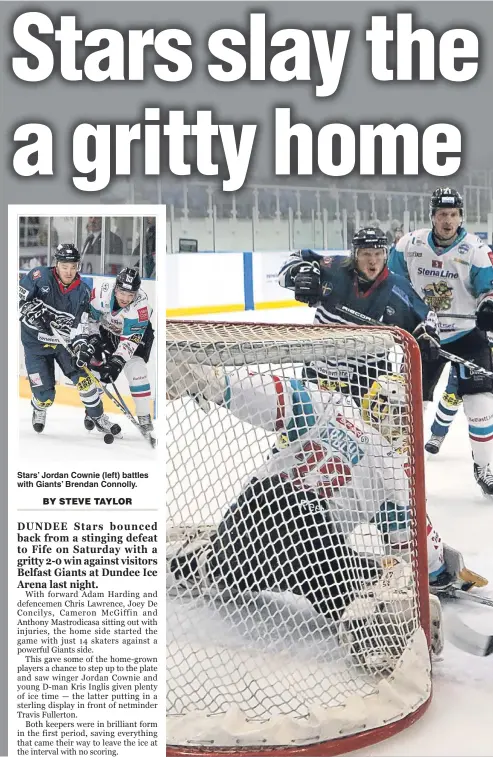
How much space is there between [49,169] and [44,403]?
0.42 meters

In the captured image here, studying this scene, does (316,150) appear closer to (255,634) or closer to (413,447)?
(413,447)

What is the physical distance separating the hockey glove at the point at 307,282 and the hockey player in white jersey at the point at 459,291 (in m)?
0.54

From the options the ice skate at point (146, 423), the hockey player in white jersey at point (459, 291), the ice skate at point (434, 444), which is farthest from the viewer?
the ice skate at point (434, 444)

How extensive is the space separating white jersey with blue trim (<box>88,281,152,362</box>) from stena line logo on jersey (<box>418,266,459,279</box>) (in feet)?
6.14

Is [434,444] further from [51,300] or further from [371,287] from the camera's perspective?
[51,300]

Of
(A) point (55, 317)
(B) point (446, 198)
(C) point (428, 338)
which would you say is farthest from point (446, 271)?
(A) point (55, 317)

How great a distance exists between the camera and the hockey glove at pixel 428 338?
2680 millimetres

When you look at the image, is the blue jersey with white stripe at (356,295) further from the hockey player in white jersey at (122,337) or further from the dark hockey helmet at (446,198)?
the hockey player in white jersey at (122,337)

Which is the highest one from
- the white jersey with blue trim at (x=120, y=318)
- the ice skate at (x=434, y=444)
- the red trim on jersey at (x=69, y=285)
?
the red trim on jersey at (x=69, y=285)

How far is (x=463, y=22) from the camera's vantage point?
151 centimetres

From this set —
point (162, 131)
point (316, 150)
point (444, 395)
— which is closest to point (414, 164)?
point (316, 150)

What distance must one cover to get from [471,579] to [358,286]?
91 cm

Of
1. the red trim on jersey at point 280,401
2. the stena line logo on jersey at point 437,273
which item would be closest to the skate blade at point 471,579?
the red trim on jersey at point 280,401

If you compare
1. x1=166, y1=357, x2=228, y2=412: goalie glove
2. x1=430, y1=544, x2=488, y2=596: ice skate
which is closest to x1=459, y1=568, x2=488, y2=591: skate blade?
x1=430, y1=544, x2=488, y2=596: ice skate
